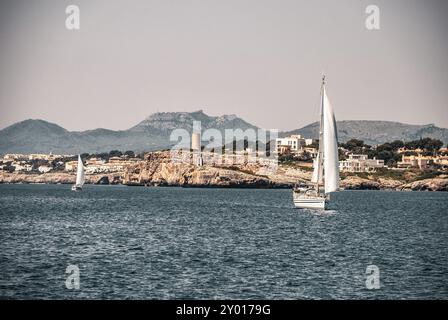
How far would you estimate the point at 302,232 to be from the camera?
7500 cm

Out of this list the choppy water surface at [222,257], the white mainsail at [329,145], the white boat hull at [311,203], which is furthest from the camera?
the white boat hull at [311,203]

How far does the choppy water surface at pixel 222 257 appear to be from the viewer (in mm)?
42062

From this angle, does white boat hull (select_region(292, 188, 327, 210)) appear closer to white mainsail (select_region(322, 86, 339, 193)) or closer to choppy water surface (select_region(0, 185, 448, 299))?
white mainsail (select_region(322, 86, 339, 193))

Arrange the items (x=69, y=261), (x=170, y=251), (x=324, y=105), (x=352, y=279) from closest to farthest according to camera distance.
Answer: (x=352, y=279), (x=69, y=261), (x=170, y=251), (x=324, y=105)

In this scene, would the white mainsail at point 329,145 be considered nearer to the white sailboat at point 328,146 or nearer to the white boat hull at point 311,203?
the white sailboat at point 328,146

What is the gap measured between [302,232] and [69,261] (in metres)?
29.8

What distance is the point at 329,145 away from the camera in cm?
9925

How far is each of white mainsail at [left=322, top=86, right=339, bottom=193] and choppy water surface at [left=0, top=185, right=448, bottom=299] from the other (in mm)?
7568

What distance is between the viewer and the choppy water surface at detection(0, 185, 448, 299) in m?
42.1

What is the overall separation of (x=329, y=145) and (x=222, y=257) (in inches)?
1871

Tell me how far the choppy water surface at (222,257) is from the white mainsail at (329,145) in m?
7.57

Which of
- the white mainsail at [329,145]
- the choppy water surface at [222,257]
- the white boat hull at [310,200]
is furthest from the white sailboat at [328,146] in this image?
the choppy water surface at [222,257]

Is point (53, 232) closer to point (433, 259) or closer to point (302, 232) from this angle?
point (302, 232)
